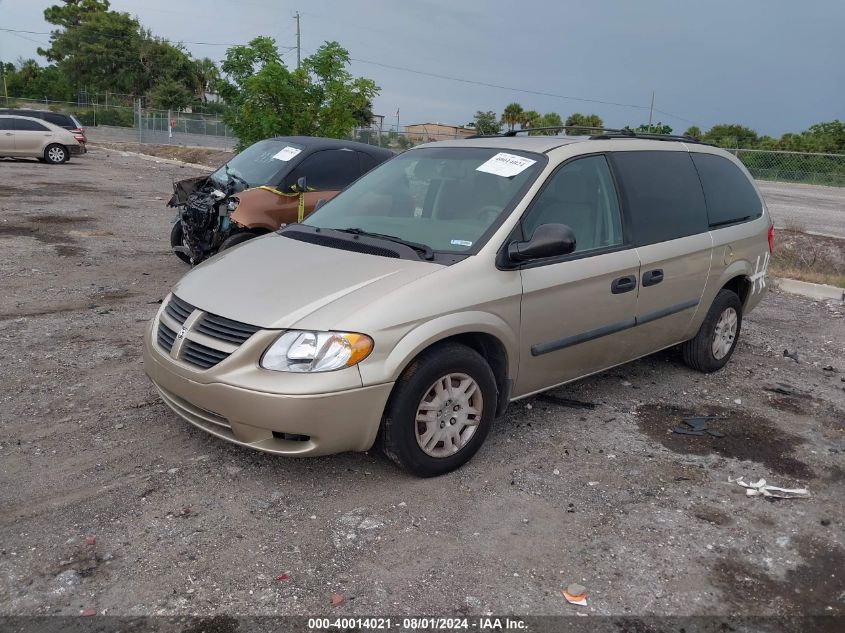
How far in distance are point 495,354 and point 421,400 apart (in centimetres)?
64

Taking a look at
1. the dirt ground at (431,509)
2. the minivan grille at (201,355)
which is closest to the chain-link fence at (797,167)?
the dirt ground at (431,509)

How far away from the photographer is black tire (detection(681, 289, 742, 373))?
5.66 meters

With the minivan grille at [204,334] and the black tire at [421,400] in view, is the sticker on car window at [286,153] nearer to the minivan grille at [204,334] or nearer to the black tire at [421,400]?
the minivan grille at [204,334]

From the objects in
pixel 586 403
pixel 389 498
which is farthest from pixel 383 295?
pixel 586 403

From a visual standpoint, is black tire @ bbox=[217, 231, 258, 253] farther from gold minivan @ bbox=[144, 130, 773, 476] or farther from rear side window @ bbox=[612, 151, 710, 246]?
rear side window @ bbox=[612, 151, 710, 246]

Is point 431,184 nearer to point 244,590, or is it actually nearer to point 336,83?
point 244,590

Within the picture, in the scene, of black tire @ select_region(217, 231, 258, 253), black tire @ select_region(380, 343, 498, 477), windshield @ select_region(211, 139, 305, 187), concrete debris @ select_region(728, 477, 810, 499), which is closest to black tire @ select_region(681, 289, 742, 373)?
concrete debris @ select_region(728, 477, 810, 499)

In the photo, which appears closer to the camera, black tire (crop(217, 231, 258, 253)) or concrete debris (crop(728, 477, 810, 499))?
concrete debris (crop(728, 477, 810, 499))

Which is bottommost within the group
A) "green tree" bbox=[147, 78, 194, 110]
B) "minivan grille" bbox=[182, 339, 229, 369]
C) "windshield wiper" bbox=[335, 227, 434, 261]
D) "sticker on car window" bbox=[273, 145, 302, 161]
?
"minivan grille" bbox=[182, 339, 229, 369]

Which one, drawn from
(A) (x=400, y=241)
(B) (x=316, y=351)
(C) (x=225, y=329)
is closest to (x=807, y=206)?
(A) (x=400, y=241)

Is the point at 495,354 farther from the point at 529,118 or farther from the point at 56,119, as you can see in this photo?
the point at 529,118

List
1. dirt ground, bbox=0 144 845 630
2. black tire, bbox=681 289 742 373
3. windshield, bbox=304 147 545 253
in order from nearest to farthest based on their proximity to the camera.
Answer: dirt ground, bbox=0 144 845 630 → windshield, bbox=304 147 545 253 → black tire, bbox=681 289 742 373

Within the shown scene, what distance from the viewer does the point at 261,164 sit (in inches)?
333

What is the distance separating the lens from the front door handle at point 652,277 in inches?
189
